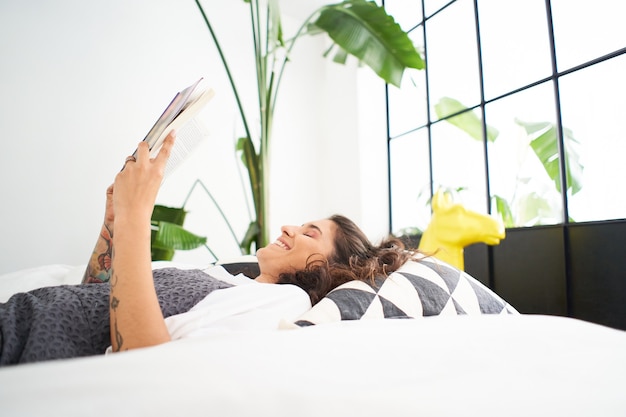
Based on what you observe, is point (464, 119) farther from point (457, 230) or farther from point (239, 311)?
point (239, 311)

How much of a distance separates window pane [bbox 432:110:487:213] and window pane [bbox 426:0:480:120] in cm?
14

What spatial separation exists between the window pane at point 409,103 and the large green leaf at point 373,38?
2.71ft

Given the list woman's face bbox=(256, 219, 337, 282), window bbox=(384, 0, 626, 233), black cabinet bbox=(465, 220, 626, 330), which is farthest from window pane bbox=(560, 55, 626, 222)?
woman's face bbox=(256, 219, 337, 282)

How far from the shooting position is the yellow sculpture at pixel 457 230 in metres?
1.54

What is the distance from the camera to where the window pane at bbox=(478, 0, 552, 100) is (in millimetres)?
2104

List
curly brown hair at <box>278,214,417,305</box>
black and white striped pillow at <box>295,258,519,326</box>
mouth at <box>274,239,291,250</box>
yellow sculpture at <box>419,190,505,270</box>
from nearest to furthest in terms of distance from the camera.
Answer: black and white striped pillow at <box>295,258,519,326</box>
curly brown hair at <box>278,214,417,305</box>
mouth at <box>274,239,291,250</box>
yellow sculpture at <box>419,190,505,270</box>

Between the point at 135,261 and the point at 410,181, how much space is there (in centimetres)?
257

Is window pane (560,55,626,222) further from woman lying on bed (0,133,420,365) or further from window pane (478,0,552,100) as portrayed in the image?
woman lying on bed (0,133,420,365)

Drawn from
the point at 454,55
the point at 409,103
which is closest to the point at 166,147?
the point at 454,55

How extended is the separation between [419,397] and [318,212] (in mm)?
3063

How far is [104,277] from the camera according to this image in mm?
1178

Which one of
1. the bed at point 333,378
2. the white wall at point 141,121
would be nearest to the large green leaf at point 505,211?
the white wall at point 141,121

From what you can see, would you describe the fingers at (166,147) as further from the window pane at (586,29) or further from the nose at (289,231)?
the window pane at (586,29)

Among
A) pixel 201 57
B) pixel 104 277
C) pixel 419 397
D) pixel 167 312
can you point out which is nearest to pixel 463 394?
pixel 419 397
